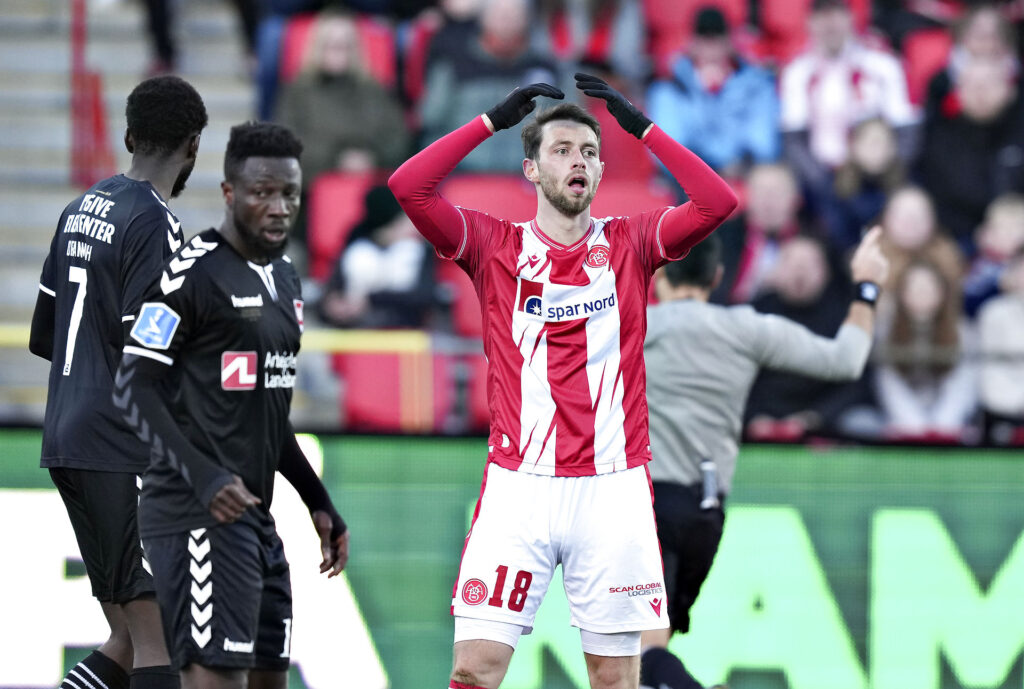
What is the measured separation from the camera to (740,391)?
19.9 ft

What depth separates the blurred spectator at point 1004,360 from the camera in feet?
31.7

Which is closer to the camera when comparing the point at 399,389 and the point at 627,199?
the point at 399,389

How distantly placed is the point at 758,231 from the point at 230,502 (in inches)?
258

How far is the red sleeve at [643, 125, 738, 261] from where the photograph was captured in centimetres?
481

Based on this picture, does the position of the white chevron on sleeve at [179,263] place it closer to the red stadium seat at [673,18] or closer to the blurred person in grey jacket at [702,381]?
the blurred person in grey jacket at [702,381]

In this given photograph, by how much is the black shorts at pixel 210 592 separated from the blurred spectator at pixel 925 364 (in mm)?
6200

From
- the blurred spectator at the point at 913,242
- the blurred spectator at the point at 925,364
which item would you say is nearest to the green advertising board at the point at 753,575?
the blurred spectator at the point at 925,364

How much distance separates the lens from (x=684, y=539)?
586 centimetres

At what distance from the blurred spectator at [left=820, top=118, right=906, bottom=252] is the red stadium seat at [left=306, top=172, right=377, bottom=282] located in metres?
3.27

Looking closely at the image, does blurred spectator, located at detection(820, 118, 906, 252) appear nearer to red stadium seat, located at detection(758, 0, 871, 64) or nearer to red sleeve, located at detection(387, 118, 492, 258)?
red stadium seat, located at detection(758, 0, 871, 64)

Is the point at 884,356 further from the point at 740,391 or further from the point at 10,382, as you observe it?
the point at 10,382

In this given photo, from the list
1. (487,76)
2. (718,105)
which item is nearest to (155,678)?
(487,76)

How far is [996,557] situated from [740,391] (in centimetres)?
151

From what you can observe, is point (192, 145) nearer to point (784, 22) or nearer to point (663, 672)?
point (663, 672)
